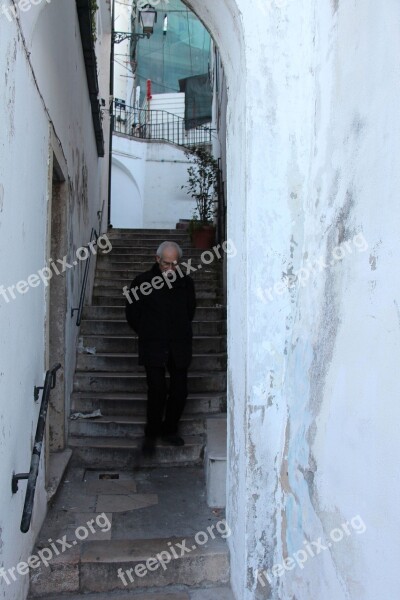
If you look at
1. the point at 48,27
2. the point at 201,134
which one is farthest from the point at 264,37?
the point at 201,134

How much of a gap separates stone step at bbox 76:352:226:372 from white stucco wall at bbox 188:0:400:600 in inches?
99.2

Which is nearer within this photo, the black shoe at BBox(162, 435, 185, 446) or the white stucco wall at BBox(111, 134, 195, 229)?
the black shoe at BBox(162, 435, 185, 446)

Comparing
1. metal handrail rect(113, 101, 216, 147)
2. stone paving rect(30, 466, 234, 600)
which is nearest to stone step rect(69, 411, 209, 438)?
stone paving rect(30, 466, 234, 600)

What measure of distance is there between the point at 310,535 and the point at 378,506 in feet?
2.16

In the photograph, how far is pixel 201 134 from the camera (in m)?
17.1

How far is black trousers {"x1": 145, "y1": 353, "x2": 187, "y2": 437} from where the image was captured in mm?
4184

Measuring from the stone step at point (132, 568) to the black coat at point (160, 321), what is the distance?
4.58 feet

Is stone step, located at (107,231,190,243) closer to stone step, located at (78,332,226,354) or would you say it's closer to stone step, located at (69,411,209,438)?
stone step, located at (78,332,226,354)

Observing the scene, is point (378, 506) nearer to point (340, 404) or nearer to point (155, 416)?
point (340, 404)

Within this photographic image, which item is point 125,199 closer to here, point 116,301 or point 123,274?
point 123,274

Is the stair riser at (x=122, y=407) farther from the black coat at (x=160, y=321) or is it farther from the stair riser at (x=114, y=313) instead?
the stair riser at (x=114, y=313)

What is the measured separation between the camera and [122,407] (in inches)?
194

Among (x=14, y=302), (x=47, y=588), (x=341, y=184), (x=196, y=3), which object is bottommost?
(x=47, y=588)

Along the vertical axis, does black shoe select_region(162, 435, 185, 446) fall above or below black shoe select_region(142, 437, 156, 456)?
above
